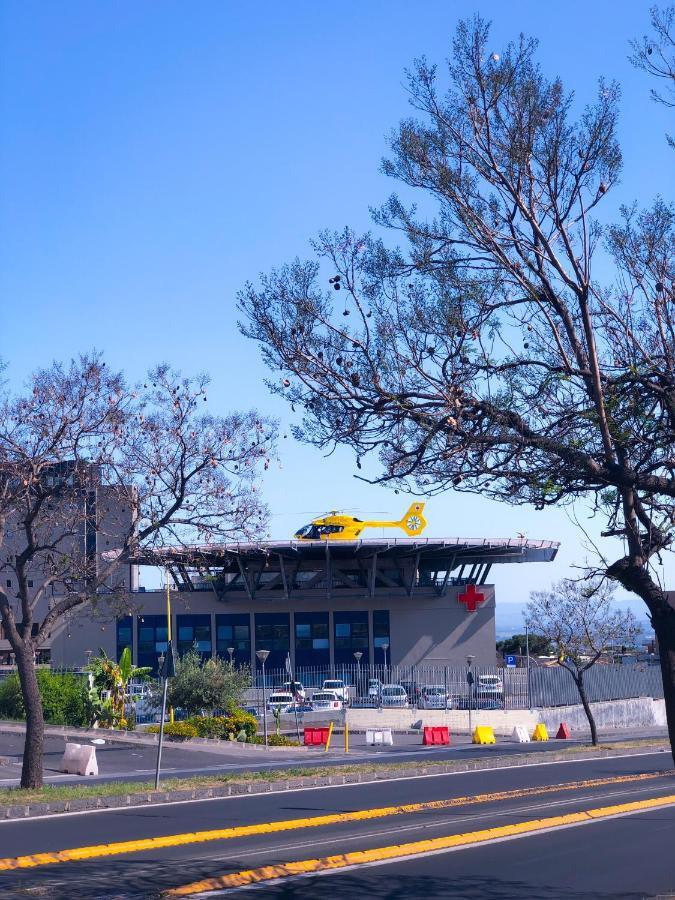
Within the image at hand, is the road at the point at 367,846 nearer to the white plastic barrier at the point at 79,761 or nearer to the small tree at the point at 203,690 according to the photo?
the white plastic barrier at the point at 79,761

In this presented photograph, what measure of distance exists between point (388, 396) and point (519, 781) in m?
14.8

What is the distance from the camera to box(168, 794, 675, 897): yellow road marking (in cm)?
989

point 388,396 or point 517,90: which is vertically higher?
point 517,90

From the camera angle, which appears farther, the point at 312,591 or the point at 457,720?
the point at 312,591

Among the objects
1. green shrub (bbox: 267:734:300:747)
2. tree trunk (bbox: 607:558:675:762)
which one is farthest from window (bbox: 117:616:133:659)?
tree trunk (bbox: 607:558:675:762)

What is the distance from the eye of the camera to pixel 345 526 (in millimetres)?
64000

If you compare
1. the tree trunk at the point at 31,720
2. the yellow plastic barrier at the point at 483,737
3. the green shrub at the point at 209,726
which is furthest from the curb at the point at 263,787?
the green shrub at the point at 209,726

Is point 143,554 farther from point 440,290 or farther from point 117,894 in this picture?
point 440,290

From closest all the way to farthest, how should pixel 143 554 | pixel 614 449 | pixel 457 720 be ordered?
1. pixel 614 449
2. pixel 143 554
3. pixel 457 720

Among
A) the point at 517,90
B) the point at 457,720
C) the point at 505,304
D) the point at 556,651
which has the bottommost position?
the point at 457,720

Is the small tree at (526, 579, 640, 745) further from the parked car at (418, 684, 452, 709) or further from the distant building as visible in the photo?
the distant building

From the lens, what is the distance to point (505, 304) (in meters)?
8.14

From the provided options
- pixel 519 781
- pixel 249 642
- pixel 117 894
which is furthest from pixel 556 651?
pixel 249 642

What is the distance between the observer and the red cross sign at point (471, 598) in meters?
66.8
